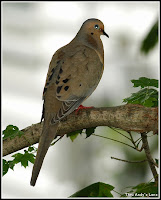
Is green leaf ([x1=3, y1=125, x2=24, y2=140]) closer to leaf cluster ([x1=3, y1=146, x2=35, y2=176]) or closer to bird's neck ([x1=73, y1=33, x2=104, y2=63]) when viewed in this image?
leaf cluster ([x1=3, y1=146, x2=35, y2=176])

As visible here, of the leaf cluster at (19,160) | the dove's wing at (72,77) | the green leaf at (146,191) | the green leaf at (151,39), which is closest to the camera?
the green leaf at (146,191)

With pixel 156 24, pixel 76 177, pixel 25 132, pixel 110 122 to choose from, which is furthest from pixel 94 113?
pixel 76 177

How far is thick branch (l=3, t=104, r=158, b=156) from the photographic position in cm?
260

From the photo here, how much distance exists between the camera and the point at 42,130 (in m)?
2.76

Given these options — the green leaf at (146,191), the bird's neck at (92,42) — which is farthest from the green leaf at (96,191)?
the bird's neck at (92,42)

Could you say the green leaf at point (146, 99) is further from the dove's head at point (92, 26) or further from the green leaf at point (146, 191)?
the dove's head at point (92, 26)

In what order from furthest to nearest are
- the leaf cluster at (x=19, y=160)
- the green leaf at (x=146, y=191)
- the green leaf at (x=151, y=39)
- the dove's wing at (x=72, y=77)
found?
the green leaf at (x=151, y=39)
the dove's wing at (x=72, y=77)
the leaf cluster at (x=19, y=160)
the green leaf at (x=146, y=191)

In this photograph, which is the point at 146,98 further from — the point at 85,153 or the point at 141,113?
the point at 85,153

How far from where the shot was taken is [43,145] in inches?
106

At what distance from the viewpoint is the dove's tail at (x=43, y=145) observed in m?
2.61

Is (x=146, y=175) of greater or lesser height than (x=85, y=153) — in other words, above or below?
below

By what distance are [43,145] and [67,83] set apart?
0.52 meters

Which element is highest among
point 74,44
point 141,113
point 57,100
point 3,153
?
point 74,44

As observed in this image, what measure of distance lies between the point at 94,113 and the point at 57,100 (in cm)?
31
